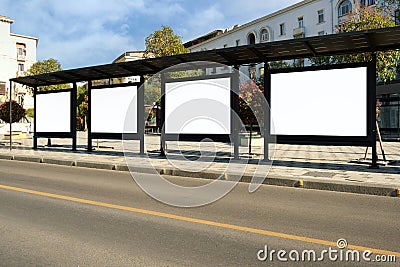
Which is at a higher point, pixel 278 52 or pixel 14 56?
pixel 14 56

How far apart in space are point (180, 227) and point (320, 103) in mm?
7263

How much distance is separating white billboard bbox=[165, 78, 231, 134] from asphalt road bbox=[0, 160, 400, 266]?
5.27 m

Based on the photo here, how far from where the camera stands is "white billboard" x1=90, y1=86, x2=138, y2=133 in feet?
51.3

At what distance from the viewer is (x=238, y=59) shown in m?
13.5

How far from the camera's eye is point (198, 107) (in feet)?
47.5

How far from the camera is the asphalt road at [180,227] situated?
4.55m

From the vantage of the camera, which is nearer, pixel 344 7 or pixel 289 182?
pixel 289 182

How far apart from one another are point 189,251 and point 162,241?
520mm

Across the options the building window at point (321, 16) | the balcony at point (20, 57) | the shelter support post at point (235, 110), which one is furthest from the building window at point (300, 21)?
the balcony at point (20, 57)

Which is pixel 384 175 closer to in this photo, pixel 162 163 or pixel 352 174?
pixel 352 174

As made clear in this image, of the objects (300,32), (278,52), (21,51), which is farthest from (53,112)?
(21,51)

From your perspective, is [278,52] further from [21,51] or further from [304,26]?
[21,51]

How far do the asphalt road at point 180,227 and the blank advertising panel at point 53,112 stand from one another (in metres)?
9.42

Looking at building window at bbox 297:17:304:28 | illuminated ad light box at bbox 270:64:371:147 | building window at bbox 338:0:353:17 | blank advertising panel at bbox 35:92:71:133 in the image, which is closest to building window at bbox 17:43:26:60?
building window at bbox 297:17:304:28
